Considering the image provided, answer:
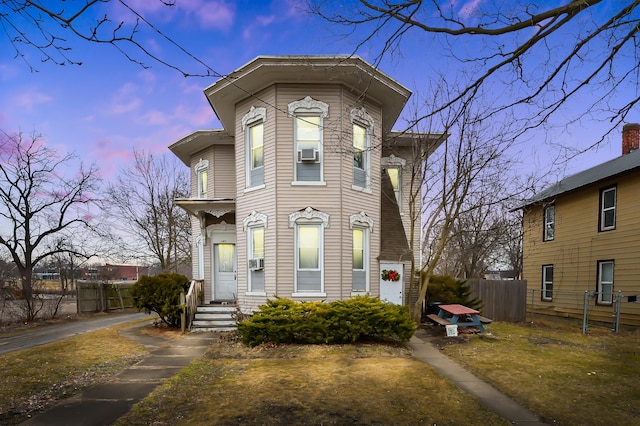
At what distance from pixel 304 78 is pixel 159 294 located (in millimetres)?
8160

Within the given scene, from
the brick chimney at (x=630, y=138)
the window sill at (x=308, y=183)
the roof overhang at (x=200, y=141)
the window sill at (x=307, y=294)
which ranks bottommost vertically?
the window sill at (x=307, y=294)

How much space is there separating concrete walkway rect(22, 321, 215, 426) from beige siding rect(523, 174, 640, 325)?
1549 centimetres

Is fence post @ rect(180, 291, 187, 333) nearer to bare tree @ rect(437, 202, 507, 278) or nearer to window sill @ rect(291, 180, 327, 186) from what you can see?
window sill @ rect(291, 180, 327, 186)

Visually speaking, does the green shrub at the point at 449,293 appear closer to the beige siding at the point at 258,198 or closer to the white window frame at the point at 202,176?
the beige siding at the point at 258,198

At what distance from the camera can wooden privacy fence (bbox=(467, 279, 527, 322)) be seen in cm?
1370

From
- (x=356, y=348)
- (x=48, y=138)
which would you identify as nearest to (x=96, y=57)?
(x=356, y=348)

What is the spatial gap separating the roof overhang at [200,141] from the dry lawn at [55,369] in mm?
7673

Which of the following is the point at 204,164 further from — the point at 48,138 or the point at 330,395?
the point at 330,395

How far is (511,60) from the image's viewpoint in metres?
4.12

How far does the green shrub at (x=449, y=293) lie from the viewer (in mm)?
12180

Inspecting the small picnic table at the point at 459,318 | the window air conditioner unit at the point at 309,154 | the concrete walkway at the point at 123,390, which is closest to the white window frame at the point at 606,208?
the small picnic table at the point at 459,318

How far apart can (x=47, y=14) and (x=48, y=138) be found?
15748mm

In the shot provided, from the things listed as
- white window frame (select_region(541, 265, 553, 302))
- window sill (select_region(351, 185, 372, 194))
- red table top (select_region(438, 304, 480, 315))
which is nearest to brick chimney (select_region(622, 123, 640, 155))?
white window frame (select_region(541, 265, 553, 302))

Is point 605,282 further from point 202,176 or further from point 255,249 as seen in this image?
point 202,176
